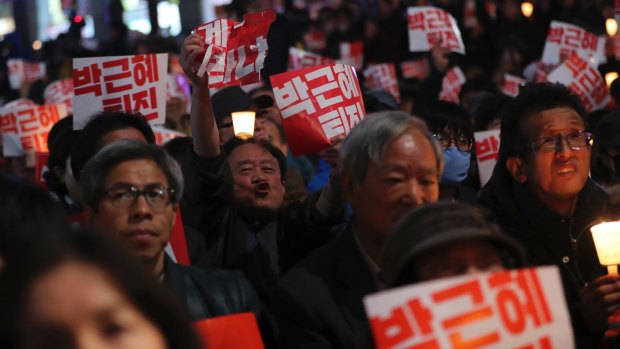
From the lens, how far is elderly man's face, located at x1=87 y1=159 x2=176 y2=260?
353cm

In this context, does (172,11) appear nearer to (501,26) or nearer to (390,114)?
(501,26)

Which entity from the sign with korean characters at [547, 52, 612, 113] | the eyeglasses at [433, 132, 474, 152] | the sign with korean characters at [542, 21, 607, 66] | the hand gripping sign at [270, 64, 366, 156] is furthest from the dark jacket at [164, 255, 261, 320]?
the sign with korean characters at [542, 21, 607, 66]

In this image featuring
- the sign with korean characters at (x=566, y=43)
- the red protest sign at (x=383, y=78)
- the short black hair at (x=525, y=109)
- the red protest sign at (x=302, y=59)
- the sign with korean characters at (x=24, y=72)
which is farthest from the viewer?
the sign with korean characters at (x=24, y=72)

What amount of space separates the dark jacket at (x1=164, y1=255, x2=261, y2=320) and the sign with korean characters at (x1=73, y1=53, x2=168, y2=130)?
88.3 inches

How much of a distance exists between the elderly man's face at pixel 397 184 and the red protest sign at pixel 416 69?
922 centimetres

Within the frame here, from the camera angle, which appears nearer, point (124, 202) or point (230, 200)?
point (124, 202)

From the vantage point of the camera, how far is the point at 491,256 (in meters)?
2.64

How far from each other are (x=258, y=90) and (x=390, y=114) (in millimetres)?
4615

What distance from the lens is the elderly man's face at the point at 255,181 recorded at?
470cm

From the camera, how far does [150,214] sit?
3553 mm

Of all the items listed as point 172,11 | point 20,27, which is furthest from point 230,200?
point 20,27

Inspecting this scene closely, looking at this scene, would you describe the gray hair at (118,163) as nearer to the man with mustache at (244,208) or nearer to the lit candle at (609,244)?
the man with mustache at (244,208)

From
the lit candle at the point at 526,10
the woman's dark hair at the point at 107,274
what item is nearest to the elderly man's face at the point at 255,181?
the woman's dark hair at the point at 107,274

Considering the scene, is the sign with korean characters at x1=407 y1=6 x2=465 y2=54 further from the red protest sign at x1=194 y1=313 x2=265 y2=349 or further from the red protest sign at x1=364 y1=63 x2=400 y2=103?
the red protest sign at x1=194 y1=313 x2=265 y2=349
